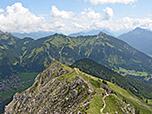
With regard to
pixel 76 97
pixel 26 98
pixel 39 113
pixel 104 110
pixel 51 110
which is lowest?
pixel 26 98

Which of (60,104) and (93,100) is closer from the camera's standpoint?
(93,100)

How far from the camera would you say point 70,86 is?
3861 inches

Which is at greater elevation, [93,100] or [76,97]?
[93,100]

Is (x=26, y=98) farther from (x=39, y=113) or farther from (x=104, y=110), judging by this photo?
(x=104, y=110)

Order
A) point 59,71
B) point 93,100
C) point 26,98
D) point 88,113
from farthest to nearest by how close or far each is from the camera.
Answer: point 59,71, point 26,98, point 93,100, point 88,113

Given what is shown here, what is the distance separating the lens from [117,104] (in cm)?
7269

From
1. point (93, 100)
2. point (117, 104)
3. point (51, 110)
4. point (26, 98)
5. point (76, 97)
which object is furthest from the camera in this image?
point (26, 98)

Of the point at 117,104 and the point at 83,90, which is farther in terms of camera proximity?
the point at 83,90

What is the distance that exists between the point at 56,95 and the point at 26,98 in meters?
68.1

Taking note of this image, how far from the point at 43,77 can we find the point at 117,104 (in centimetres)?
13331

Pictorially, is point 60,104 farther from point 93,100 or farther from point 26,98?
point 26,98

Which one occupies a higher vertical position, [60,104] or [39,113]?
[60,104]

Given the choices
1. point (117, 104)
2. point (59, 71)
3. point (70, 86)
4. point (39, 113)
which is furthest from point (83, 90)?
point (59, 71)

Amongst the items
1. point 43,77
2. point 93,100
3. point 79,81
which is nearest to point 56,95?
point 79,81
